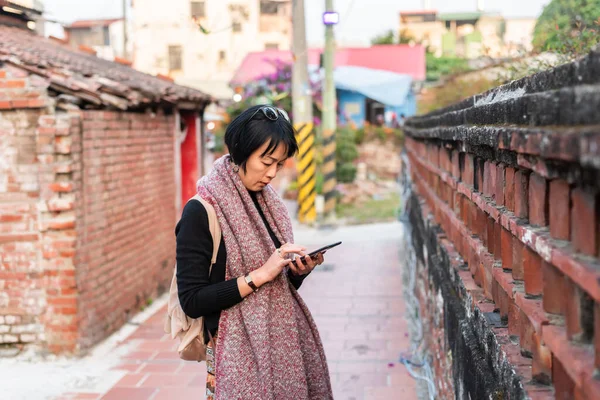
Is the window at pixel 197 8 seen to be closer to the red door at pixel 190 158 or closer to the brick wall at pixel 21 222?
the red door at pixel 190 158

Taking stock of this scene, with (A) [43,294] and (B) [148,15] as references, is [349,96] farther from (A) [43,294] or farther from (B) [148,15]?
(A) [43,294]

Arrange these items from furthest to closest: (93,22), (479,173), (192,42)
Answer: (192,42)
(93,22)
(479,173)

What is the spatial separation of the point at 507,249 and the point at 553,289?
55 centimetres

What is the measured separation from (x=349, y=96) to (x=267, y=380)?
25.6 metres

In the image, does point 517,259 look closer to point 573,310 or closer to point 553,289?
point 553,289

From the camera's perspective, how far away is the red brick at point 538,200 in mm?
1633

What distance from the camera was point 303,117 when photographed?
46.4 ft

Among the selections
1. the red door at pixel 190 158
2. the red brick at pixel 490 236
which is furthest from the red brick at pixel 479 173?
the red door at pixel 190 158

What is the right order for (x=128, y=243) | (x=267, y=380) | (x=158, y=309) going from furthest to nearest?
(x=158, y=309)
(x=128, y=243)
(x=267, y=380)

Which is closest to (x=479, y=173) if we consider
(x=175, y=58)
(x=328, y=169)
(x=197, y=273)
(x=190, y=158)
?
(x=197, y=273)

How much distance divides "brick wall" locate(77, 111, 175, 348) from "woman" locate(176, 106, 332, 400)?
3521 mm

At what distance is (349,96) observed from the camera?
27688 millimetres

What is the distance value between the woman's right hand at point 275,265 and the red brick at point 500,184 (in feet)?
2.29

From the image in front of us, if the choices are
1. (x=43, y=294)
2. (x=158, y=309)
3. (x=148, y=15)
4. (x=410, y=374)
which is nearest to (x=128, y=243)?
(x=158, y=309)
